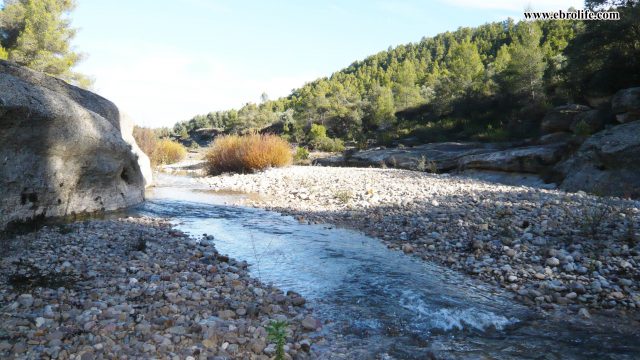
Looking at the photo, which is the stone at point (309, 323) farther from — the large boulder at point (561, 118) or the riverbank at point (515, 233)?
the large boulder at point (561, 118)

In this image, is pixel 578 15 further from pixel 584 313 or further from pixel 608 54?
pixel 584 313

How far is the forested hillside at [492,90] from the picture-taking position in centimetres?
1345

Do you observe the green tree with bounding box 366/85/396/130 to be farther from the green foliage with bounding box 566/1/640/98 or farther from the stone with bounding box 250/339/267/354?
the stone with bounding box 250/339/267/354

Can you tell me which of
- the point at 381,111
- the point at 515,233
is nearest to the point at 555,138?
the point at 515,233

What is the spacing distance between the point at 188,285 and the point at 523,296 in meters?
3.01

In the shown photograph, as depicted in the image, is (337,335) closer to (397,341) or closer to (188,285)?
(397,341)

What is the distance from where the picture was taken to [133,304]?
2.93 meters

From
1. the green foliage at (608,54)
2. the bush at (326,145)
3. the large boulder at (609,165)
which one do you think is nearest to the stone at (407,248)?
the large boulder at (609,165)

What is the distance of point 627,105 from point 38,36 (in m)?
30.1

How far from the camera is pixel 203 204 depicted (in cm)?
857

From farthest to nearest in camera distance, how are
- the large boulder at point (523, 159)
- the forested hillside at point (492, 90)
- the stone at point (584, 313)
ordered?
the forested hillside at point (492, 90), the large boulder at point (523, 159), the stone at point (584, 313)

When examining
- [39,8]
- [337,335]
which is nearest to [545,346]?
[337,335]

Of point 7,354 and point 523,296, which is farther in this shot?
point 523,296

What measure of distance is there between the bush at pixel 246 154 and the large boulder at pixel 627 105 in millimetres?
11027
